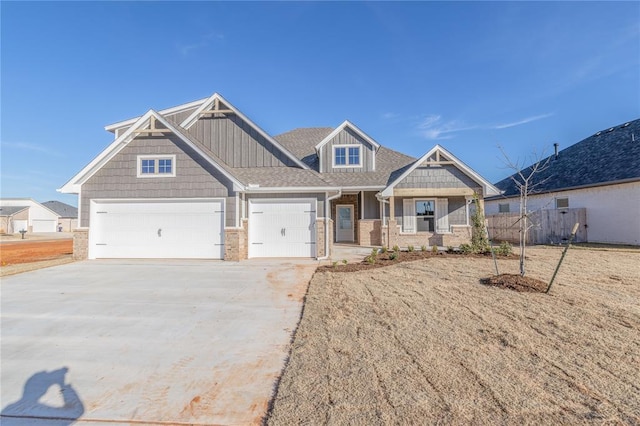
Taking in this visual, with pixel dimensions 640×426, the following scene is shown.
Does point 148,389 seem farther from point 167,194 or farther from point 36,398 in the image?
point 167,194

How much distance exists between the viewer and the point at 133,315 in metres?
5.16

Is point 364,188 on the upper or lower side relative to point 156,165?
lower

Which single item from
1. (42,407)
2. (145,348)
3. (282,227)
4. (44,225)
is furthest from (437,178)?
(44,225)

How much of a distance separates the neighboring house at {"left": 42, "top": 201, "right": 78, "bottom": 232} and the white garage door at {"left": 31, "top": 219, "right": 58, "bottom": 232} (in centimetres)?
137

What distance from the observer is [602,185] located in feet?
50.3

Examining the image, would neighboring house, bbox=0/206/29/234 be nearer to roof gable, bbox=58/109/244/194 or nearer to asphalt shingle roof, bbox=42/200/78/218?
asphalt shingle roof, bbox=42/200/78/218

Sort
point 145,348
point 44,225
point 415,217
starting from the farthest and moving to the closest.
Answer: point 44,225, point 415,217, point 145,348

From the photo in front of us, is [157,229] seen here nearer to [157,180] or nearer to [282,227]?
[157,180]

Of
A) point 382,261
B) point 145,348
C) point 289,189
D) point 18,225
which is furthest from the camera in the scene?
point 18,225

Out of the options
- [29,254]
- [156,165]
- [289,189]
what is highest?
[156,165]

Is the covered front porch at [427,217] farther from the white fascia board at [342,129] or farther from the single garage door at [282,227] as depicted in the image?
the single garage door at [282,227]

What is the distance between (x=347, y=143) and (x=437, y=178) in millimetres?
5115

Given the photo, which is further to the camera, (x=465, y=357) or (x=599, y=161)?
(x=599, y=161)

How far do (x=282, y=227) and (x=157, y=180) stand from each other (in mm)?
4920
